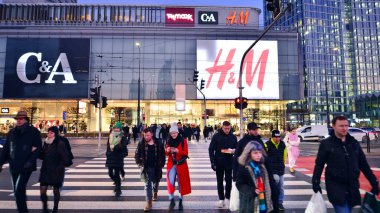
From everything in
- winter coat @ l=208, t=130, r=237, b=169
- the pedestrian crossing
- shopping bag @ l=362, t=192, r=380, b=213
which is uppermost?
winter coat @ l=208, t=130, r=237, b=169

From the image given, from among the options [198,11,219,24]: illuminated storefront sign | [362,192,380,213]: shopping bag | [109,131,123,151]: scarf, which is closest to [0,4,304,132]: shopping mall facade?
[198,11,219,24]: illuminated storefront sign

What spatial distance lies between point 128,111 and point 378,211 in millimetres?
52282

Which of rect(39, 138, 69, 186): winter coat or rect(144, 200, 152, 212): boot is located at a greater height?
rect(39, 138, 69, 186): winter coat

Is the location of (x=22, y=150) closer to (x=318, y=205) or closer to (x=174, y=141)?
(x=174, y=141)

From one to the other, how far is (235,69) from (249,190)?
48.7 m

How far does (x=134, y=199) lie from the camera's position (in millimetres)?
7457

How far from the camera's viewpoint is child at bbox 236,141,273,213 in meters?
4.12

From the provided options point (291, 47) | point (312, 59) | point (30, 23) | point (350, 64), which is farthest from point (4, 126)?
point (350, 64)

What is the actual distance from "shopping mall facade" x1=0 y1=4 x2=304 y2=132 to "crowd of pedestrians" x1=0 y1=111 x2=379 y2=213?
136ft

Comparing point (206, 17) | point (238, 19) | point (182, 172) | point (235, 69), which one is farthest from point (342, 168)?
point (238, 19)

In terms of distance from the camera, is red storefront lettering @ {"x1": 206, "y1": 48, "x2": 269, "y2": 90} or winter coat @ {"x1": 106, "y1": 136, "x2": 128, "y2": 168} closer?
winter coat @ {"x1": 106, "y1": 136, "x2": 128, "y2": 168}

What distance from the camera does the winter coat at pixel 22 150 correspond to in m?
5.41

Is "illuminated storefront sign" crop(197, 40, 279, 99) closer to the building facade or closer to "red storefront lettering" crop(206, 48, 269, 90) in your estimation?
"red storefront lettering" crop(206, 48, 269, 90)

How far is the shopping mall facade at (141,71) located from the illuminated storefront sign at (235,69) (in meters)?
0.17
